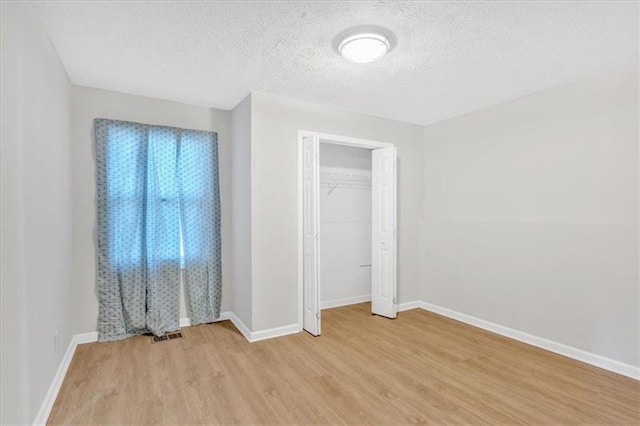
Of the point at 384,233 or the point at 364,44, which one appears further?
the point at 384,233

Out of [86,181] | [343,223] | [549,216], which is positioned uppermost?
[86,181]

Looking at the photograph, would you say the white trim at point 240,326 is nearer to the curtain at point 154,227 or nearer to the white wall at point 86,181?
the curtain at point 154,227

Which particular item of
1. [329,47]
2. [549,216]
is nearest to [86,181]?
[329,47]

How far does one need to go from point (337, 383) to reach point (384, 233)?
6.86ft

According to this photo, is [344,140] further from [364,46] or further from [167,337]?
[167,337]

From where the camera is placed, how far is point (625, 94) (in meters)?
2.73

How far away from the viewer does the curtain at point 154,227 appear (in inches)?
129

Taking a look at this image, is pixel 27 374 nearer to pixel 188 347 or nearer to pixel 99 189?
pixel 188 347

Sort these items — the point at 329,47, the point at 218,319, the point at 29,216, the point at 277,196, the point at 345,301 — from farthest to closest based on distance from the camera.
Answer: the point at 345,301 → the point at 218,319 → the point at 277,196 → the point at 329,47 → the point at 29,216

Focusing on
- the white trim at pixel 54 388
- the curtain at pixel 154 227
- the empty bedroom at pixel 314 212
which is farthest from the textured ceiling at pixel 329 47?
the white trim at pixel 54 388

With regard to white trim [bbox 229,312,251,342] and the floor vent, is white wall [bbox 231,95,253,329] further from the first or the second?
the floor vent

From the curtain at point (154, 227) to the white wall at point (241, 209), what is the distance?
21 centimetres

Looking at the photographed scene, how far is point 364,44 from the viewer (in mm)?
2264

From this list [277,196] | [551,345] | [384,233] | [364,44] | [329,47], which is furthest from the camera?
[384,233]
